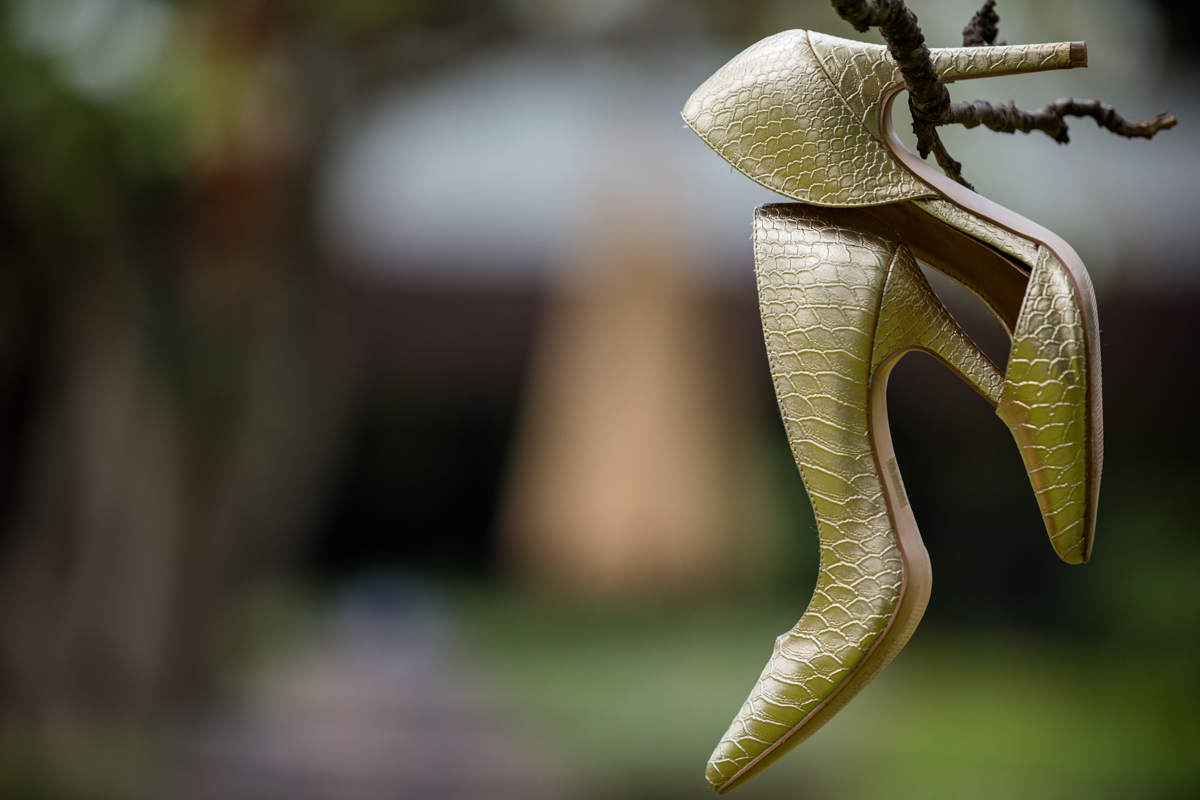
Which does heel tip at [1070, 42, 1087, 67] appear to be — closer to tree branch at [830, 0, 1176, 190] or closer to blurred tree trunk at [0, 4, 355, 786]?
tree branch at [830, 0, 1176, 190]

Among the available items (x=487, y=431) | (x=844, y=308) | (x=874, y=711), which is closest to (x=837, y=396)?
(x=844, y=308)

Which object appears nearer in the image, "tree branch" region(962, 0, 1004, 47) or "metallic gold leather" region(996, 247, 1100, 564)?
"metallic gold leather" region(996, 247, 1100, 564)

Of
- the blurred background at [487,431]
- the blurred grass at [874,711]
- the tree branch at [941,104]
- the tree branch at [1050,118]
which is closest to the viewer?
the tree branch at [941,104]

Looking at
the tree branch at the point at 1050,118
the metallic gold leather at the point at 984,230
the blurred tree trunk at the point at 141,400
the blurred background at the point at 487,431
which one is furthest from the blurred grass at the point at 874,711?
the metallic gold leather at the point at 984,230

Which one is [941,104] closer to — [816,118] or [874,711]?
[816,118]

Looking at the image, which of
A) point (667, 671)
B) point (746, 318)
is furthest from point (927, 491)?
point (667, 671)

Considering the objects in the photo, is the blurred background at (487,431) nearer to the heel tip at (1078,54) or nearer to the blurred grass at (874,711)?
the blurred grass at (874,711)

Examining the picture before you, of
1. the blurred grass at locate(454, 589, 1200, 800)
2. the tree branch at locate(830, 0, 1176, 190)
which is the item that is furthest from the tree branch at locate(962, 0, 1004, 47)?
the blurred grass at locate(454, 589, 1200, 800)

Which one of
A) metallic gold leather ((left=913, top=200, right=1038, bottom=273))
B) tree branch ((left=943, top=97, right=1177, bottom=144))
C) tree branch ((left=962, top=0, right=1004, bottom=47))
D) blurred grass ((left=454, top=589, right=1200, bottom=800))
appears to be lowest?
blurred grass ((left=454, top=589, right=1200, bottom=800))
